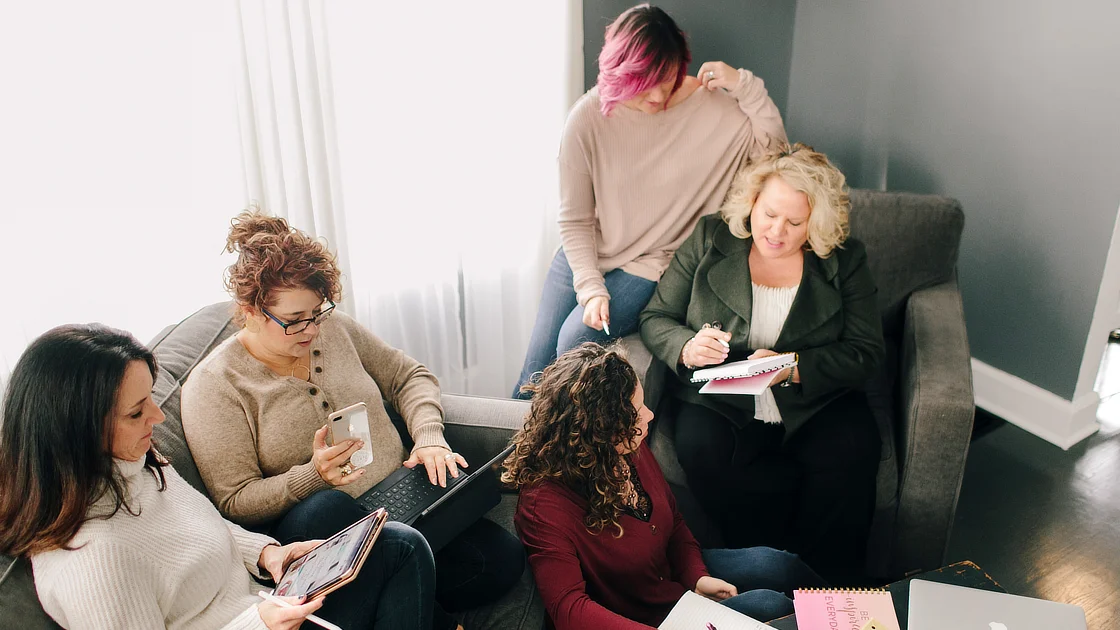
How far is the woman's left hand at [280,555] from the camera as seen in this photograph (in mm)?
1451

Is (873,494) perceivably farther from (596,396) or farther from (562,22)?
(562,22)

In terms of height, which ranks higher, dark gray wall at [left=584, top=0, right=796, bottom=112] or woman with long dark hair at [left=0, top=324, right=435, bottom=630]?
dark gray wall at [left=584, top=0, right=796, bottom=112]

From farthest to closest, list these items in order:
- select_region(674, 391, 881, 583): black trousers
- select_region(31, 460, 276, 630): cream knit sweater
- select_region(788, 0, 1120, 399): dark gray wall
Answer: select_region(788, 0, 1120, 399): dark gray wall → select_region(674, 391, 881, 583): black trousers → select_region(31, 460, 276, 630): cream knit sweater

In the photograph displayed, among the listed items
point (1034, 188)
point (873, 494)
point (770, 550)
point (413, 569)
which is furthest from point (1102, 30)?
point (413, 569)

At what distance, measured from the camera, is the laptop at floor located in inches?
64.3

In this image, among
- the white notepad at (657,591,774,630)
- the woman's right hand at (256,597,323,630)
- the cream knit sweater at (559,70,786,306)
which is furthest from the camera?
the cream knit sweater at (559,70,786,306)

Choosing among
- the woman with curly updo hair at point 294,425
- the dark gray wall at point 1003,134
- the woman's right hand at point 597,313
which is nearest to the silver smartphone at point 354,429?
the woman with curly updo hair at point 294,425

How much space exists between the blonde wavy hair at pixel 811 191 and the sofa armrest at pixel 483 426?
78 centimetres

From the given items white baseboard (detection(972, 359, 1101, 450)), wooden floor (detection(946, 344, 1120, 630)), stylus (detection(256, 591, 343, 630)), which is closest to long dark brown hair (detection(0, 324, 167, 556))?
stylus (detection(256, 591, 343, 630))

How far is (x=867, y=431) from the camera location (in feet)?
6.73

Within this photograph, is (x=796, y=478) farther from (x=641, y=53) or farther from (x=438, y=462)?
(x=641, y=53)

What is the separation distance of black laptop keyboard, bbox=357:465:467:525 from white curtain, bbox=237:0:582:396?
0.93m

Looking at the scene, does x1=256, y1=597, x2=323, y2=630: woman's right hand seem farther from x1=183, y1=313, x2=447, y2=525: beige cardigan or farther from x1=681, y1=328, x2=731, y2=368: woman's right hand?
x1=681, y1=328, x2=731, y2=368: woman's right hand

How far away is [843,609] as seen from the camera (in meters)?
1.41
